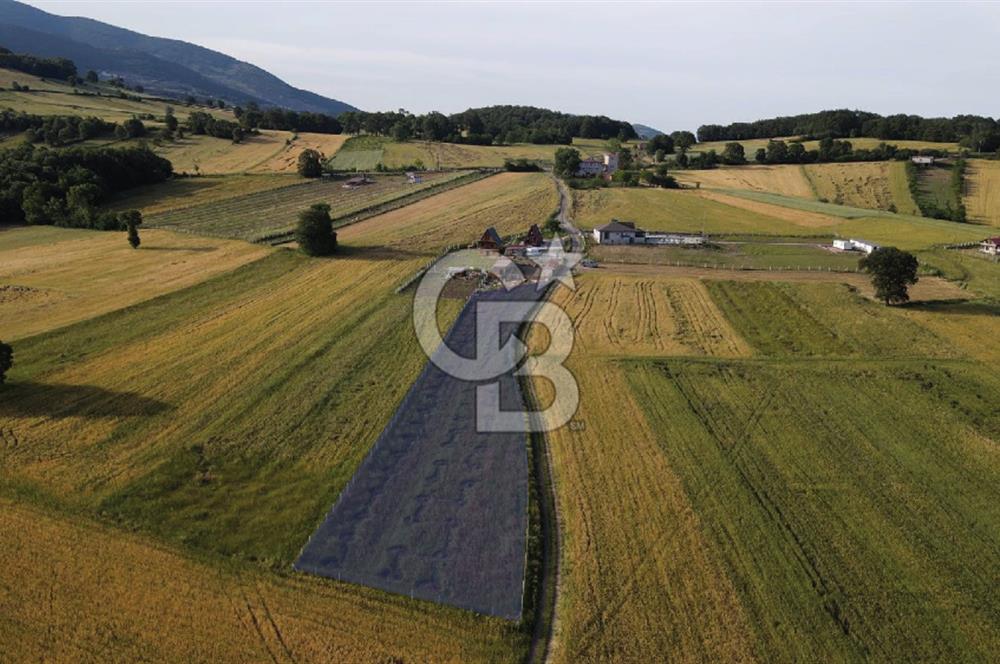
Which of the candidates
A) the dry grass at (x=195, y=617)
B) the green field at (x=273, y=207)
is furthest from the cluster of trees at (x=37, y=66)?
the dry grass at (x=195, y=617)

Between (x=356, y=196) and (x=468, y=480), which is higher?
(x=356, y=196)

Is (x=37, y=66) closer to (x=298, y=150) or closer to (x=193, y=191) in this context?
(x=298, y=150)

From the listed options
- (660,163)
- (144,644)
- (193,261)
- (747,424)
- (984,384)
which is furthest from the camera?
(660,163)

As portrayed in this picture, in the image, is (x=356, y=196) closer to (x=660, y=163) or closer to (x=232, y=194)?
(x=232, y=194)

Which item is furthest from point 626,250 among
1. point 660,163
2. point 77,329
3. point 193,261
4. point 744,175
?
point 660,163

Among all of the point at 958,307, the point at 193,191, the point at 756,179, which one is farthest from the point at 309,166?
the point at 958,307

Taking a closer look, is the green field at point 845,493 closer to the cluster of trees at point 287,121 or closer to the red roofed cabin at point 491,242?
the red roofed cabin at point 491,242
